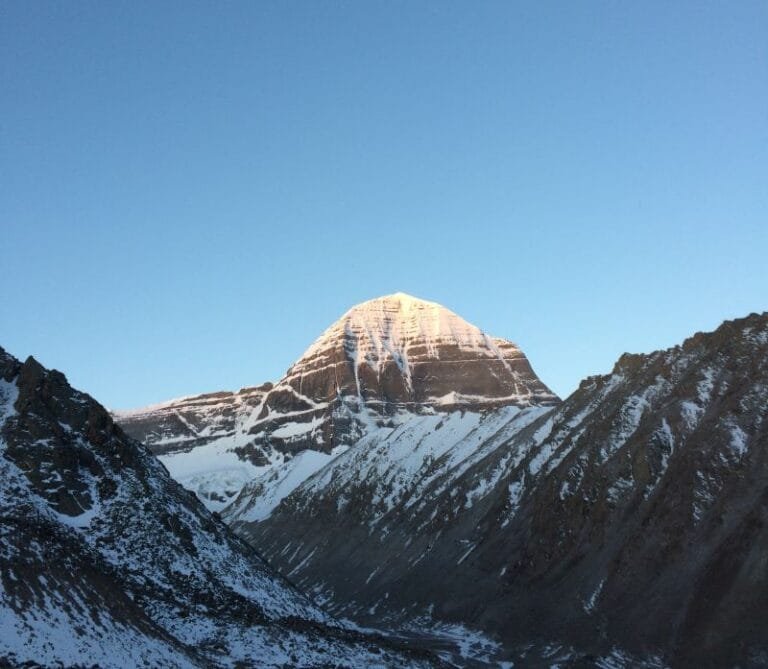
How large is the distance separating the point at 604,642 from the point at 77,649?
1749 inches

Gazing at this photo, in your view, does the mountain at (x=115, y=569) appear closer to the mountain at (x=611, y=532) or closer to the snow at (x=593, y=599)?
the snow at (x=593, y=599)

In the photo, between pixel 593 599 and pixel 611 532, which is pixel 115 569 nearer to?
pixel 593 599

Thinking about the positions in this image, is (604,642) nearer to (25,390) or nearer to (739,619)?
(739,619)

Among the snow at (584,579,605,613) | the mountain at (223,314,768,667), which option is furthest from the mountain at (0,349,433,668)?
the mountain at (223,314,768,667)

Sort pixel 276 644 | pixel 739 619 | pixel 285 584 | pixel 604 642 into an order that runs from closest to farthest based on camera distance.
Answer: pixel 276 644, pixel 739 619, pixel 604 642, pixel 285 584

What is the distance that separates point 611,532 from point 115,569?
163 feet

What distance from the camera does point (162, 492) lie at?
7556cm

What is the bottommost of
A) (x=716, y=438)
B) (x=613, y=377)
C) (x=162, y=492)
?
(x=162, y=492)

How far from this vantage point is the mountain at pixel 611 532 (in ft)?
223

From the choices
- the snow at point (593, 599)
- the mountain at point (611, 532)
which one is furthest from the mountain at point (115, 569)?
the mountain at point (611, 532)

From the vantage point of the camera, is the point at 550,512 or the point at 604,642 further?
the point at 550,512

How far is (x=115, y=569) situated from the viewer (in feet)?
200

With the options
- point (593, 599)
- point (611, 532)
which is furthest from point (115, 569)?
point (611, 532)

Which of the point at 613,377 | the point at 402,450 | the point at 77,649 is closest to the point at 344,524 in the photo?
the point at 402,450
